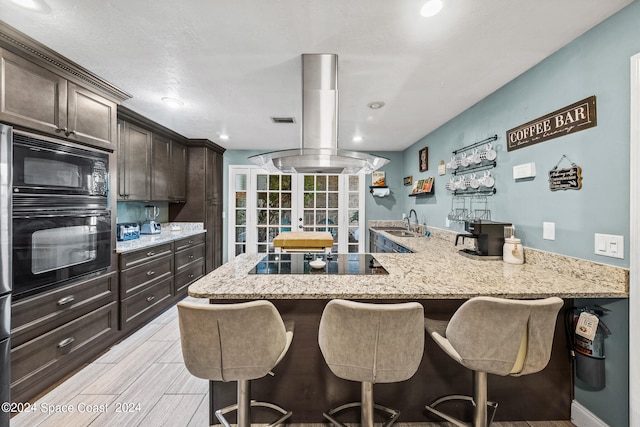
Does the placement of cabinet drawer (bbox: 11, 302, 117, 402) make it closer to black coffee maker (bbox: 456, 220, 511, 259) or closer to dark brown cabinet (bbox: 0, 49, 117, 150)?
dark brown cabinet (bbox: 0, 49, 117, 150)

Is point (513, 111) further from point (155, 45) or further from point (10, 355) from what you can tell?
point (10, 355)

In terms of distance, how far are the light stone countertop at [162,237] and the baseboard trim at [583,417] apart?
137 inches

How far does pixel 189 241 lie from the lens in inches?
151

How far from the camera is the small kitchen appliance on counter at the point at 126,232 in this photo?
9.91ft

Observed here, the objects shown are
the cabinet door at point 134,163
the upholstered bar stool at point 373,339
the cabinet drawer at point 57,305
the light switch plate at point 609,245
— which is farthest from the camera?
the cabinet door at point 134,163

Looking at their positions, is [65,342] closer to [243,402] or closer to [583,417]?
[243,402]

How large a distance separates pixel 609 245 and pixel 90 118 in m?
3.58

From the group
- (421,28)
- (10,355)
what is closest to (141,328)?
(10,355)

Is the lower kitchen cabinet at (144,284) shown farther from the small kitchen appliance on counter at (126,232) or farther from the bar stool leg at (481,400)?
the bar stool leg at (481,400)

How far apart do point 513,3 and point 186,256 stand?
4003mm

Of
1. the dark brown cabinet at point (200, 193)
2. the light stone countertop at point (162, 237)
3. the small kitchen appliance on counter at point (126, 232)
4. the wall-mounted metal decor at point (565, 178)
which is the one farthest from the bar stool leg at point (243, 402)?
the dark brown cabinet at point (200, 193)

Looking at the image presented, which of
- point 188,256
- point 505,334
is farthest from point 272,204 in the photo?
point 505,334

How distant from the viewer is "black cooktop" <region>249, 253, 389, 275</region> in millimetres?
1769

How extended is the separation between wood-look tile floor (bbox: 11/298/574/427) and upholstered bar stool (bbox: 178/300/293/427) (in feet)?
2.53
